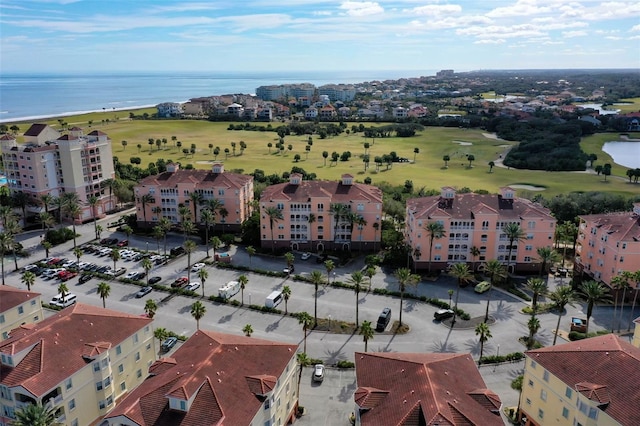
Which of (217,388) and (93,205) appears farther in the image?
(93,205)

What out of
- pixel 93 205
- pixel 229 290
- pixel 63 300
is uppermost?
pixel 93 205

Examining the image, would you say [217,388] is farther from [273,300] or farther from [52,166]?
[52,166]

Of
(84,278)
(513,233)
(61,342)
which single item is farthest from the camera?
(84,278)

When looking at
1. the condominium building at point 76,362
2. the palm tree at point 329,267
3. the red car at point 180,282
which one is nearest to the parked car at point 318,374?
the condominium building at point 76,362

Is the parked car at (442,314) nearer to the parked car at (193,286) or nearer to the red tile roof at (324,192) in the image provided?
the red tile roof at (324,192)

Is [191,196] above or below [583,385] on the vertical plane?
above

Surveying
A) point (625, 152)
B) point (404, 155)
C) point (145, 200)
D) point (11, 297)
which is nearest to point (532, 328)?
point (11, 297)

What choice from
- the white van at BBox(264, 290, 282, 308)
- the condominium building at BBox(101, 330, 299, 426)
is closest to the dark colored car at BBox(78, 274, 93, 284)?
the white van at BBox(264, 290, 282, 308)

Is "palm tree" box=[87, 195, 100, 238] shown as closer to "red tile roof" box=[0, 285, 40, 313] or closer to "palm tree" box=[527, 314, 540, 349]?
"red tile roof" box=[0, 285, 40, 313]
